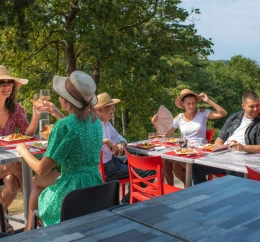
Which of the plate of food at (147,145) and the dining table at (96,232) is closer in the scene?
the dining table at (96,232)

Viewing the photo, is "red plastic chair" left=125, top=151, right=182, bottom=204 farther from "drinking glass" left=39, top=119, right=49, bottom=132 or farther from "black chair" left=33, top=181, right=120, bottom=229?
"drinking glass" left=39, top=119, right=49, bottom=132

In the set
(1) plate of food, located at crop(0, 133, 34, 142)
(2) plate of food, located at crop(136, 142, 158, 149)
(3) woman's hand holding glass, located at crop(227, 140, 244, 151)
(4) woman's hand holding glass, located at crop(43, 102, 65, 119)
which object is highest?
(4) woman's hand holding glass, located at crop(43, 102, 65, 119)

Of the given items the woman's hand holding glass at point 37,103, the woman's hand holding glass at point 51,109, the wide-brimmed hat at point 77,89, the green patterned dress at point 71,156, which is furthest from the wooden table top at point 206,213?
the woman's hand holding glass at point 37,103

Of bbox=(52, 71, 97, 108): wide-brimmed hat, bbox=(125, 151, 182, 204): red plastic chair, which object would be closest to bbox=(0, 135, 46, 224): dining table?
bbox=(125, 151, 182, 204): red plastic chair

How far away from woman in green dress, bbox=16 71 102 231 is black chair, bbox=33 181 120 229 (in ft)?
0.79

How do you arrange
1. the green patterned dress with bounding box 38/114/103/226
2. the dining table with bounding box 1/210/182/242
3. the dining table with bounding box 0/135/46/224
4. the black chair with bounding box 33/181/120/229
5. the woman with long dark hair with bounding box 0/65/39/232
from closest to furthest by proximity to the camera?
the dining table with bounding box 1/210/182/242 → the black chair with bounding box 33/181/120/229 → the green patterned dress with bounding box 38/114/103/226 → the dining table with bounding box 0/135/46/224 → the woman with long dark hair with bounding box 0/65/39/232

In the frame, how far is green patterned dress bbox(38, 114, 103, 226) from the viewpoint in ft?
7.07

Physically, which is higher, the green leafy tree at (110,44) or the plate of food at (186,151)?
the green leafy tree at (110,44)

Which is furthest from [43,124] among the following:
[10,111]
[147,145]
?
[147,145]

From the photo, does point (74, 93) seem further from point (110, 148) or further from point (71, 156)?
point (110, 148)

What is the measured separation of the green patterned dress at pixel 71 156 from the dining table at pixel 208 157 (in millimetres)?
1076

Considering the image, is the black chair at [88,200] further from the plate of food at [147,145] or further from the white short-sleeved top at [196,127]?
the white short-sleeved top at [196,127]

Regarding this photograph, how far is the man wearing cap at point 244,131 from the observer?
3.57 meters

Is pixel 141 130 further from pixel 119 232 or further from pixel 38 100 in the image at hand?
pixel 119 232
